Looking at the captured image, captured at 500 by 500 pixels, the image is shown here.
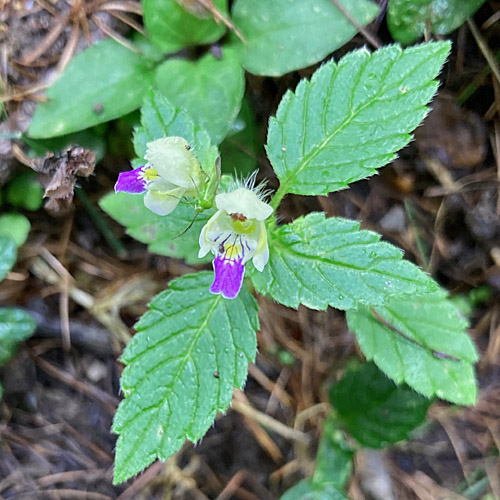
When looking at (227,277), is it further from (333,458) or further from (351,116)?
(333,458)

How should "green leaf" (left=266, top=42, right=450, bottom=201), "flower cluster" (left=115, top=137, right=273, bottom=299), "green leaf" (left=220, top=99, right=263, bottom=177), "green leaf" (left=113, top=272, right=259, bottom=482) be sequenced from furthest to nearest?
"green leaf" (left=220, top=99, right=263, bottom=177)
"green leaf" (left=113, top=272, right=259, bottom=482)
"green leaf" (left=266, top=42, right=450, bottom=201)
"flower cluster" (left=115, top=137, right=273, bottom=299)

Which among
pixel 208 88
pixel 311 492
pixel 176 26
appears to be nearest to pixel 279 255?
pixel 208 88

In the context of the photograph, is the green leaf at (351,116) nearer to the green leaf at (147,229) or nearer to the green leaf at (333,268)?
the green leaf at (333,268)

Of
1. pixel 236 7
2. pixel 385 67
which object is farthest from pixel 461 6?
pixel 236 7

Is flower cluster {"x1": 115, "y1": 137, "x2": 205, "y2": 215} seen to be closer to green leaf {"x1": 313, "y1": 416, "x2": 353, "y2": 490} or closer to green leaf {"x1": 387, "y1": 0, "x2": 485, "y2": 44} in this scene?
green leaf {"x1": 387, "y1": 0, "x2": 485, "y2": 44}

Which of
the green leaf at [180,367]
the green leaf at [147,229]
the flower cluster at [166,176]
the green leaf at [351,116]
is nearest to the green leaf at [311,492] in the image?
the green leaf at [180,367]

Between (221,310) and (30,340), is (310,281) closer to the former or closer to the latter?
(221,310)

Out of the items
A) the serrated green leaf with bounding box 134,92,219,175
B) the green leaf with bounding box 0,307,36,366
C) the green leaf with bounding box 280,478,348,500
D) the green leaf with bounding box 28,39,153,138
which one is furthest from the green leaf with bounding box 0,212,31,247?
the green leaf with bounding box 280,478,348,500
